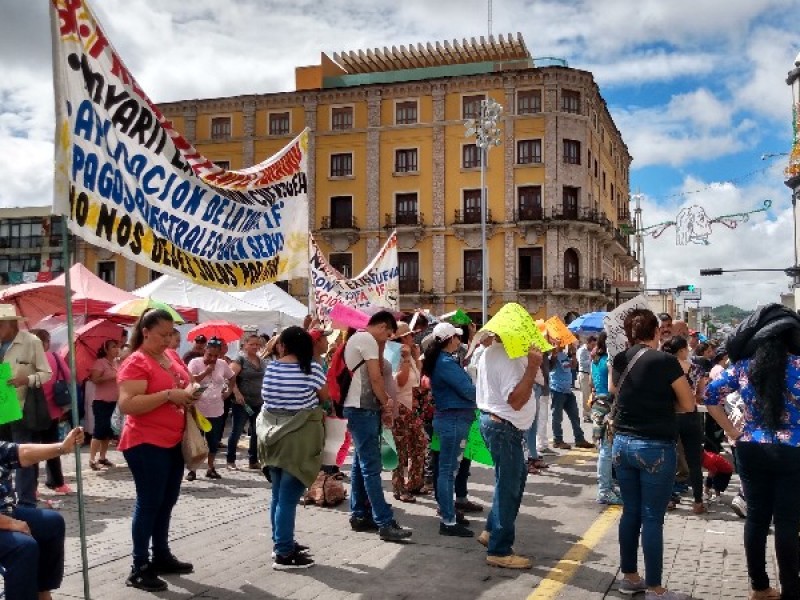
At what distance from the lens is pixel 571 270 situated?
140 ft

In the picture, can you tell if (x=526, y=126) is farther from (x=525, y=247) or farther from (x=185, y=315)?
(x=185, y=315)

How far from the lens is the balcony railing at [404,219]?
143 feet

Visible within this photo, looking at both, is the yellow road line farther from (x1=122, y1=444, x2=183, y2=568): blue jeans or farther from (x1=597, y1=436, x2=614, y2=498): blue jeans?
(x1=122, y1=444, x2=183, y2=568): blue jeans

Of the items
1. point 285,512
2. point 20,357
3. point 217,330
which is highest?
point 217,330

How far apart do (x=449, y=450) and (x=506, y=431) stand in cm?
117

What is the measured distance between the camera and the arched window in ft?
139

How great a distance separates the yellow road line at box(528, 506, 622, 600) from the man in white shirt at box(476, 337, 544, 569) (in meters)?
0.25

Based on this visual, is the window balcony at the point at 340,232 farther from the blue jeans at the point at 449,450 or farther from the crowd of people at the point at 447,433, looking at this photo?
the blue jeans at the point at 449,450

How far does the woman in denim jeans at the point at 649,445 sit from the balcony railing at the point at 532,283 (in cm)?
3745

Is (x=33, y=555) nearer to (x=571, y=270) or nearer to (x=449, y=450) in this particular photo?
(x=449, y=450)

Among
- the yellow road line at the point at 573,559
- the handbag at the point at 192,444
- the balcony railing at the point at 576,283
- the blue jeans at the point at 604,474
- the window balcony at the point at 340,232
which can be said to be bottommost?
the yellow road line at the point at 573,559

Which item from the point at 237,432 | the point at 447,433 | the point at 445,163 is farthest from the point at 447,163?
the point at 447,433

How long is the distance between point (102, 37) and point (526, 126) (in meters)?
39.5

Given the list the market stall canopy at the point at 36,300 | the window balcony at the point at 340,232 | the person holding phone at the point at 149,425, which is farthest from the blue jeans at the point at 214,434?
the window balcony at the point at 340,232
